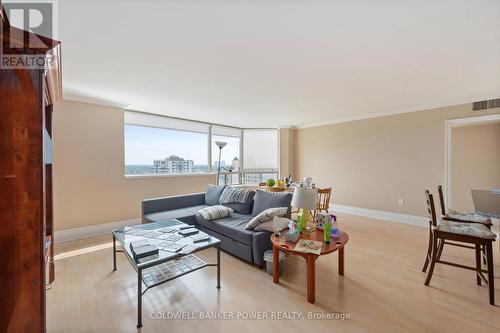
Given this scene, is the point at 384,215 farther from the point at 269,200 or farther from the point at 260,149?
the point at 260,149

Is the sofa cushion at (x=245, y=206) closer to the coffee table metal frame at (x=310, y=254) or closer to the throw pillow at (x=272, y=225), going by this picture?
the throw pillow at (x=272, y=225)

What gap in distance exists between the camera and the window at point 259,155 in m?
6.34

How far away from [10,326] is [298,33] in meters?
2.49

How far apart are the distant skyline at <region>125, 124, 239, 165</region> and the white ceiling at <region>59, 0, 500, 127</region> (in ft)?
3.14

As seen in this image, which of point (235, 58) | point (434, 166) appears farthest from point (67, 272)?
point (434, 166)

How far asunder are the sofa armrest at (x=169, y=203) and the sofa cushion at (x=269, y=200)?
1252 mm

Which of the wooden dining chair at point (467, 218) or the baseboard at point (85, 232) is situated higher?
the wooden dining chair at point (467, 218)

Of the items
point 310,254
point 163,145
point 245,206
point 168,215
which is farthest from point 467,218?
point 163,145

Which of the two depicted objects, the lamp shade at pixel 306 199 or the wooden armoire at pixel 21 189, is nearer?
the wooden armoire at pixel 21 189

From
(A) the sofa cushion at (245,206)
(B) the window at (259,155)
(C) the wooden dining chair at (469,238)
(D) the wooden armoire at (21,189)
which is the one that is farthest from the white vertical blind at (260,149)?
(D) the wooden armoire at (21,189)

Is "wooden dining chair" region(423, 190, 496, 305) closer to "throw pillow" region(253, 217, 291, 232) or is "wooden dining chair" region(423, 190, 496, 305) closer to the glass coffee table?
"throw pillow" region(253, 217, 291, 232)

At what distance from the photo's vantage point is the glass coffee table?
1.71m

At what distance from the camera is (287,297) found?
189cm

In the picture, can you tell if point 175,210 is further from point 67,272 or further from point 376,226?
point 376,226
